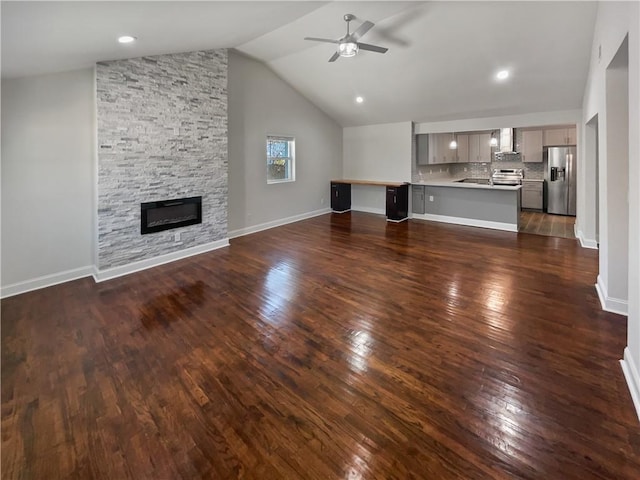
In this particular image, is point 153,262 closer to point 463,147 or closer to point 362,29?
point 362,29

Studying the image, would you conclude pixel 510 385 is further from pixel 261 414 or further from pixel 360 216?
pixel 360 216

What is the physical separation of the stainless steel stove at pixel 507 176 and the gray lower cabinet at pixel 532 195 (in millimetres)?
237

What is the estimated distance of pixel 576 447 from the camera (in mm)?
1735

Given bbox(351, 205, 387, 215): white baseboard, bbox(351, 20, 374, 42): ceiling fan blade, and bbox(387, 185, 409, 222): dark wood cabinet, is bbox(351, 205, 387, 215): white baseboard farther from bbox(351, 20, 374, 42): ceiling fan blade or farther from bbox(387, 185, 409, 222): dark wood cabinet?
bbox(351, 20, 374, 42): ceiling fan blade

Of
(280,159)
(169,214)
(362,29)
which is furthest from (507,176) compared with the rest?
(169,214)

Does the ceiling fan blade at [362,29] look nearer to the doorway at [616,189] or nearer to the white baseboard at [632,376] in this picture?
the doorway at [616,189]

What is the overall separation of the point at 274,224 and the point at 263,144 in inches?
68.7

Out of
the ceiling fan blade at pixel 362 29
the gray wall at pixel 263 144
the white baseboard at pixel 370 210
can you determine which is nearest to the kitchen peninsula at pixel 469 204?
the white baseboard at pixel 370 210

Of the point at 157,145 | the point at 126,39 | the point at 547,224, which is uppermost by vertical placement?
the point at 126,39

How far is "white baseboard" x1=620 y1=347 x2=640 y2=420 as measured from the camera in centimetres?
200

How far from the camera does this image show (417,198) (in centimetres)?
809

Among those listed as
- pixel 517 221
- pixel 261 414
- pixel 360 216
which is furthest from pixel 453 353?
pixel 360 216

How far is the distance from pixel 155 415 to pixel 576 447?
2.40 m

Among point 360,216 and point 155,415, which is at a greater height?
point 360,216
